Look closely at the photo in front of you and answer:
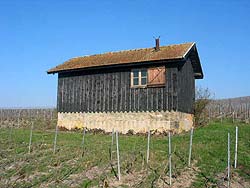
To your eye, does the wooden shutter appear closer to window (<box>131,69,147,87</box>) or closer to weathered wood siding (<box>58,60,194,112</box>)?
weathered wood siding (<box>58,60,194,112</box>)

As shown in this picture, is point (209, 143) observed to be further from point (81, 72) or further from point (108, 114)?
point (81, 72)

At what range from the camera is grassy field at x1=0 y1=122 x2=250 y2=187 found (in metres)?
11.4

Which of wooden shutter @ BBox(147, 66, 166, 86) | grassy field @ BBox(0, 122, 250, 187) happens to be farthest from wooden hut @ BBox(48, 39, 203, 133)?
grassy field @ BBox(0, 122, 250, 187)

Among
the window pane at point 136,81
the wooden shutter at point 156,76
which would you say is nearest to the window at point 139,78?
the window pane at point 136,81

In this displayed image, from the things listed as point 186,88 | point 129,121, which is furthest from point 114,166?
point 186,88

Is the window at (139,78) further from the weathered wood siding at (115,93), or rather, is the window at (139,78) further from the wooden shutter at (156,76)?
the wooden shutter at (156,76)

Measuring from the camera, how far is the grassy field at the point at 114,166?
11.4 metres

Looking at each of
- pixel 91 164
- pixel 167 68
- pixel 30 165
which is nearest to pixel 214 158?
pixel 91 164

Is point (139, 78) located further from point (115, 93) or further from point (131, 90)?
point (115, 93)

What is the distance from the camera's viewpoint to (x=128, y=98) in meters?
23.7

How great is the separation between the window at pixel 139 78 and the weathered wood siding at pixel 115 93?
1.11 ft

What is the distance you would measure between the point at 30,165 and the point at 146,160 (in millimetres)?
4929

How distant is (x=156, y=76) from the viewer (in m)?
22.7

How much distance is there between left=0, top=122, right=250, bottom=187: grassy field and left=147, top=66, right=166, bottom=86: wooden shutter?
570 centimetres
